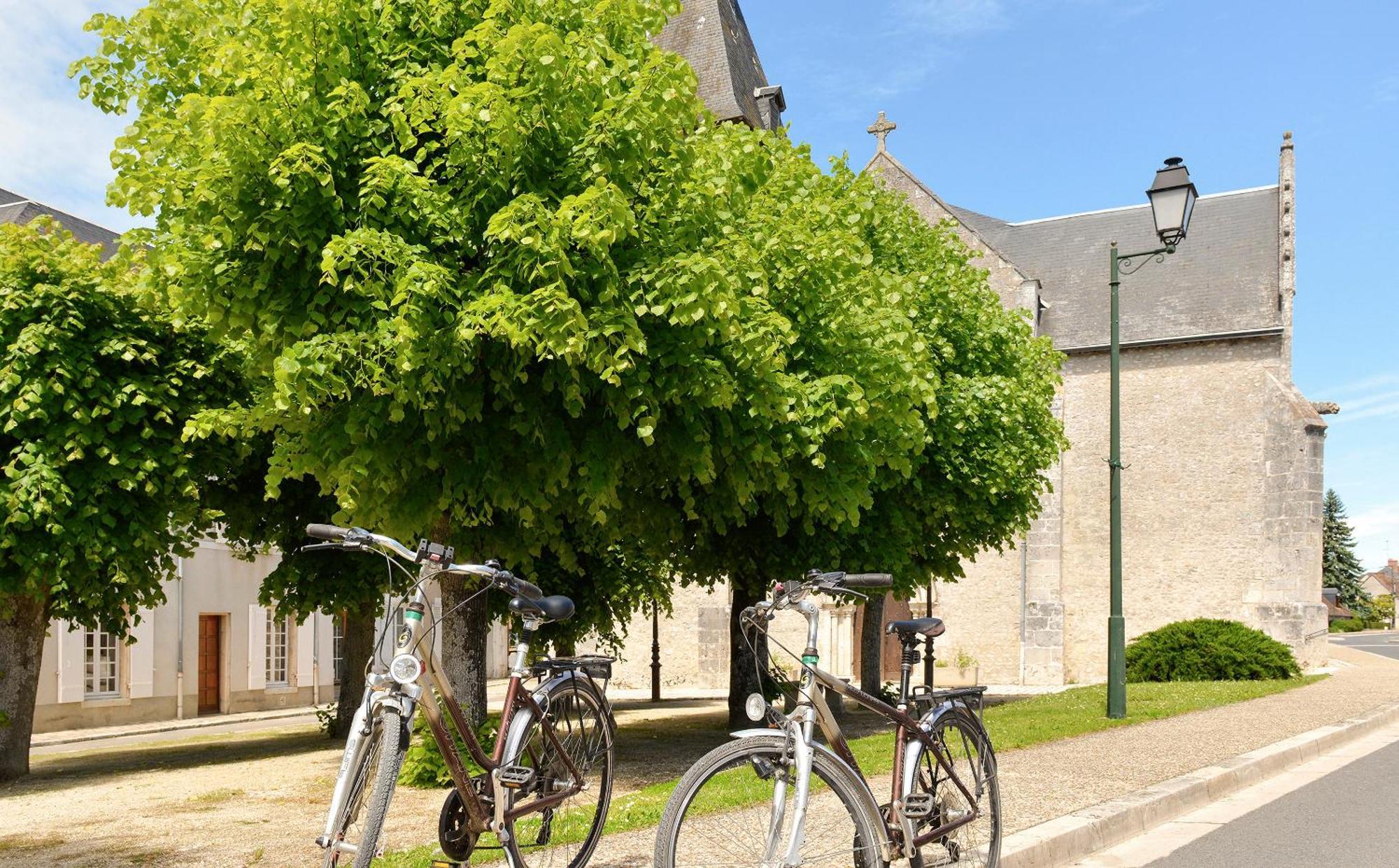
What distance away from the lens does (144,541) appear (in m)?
11.6

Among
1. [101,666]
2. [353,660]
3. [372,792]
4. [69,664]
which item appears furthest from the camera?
[101,666]

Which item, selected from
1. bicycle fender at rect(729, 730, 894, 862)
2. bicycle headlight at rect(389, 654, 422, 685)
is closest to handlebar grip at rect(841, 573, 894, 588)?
bicycle fender at rect(729, 730, 894, 862)

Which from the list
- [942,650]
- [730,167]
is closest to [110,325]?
[730,167]

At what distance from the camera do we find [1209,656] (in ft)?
67.9

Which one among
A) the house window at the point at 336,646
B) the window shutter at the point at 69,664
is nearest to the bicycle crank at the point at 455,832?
the window shutter at the point at 69,664

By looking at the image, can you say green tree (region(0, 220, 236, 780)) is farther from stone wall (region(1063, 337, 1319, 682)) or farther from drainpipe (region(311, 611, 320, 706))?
stone wall (region(1063, 337, 1319, 682))

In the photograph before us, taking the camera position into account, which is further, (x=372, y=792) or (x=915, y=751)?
(x=915, y=751)

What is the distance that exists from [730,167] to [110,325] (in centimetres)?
669

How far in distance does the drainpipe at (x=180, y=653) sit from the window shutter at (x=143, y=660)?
0.54 metres

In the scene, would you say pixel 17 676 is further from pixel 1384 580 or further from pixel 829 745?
pixel 1384 580

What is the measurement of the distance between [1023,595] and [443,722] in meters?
26.8

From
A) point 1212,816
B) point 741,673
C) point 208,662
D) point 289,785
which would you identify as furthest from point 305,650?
point 1212,816

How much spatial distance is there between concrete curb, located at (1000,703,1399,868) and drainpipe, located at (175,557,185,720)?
62.7 feet

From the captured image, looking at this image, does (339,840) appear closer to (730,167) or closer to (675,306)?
(675,306)
